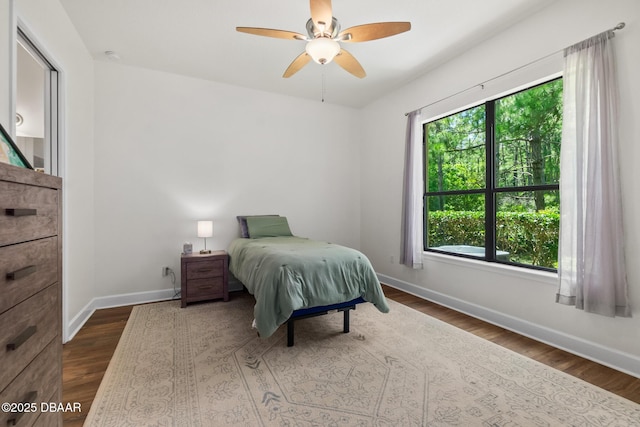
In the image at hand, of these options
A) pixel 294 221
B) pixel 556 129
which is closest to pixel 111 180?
pixel 294 221

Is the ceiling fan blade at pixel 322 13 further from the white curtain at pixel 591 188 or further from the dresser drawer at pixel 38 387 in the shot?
the dresser drawer at pixel 38 387

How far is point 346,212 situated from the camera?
16.6 feet

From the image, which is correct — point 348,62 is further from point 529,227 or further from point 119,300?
point 119,300

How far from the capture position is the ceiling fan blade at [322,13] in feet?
6.35

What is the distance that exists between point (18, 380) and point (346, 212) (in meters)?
4.43

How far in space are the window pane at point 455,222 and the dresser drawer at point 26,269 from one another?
3535 millimetres

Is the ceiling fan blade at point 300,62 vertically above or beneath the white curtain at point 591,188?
above

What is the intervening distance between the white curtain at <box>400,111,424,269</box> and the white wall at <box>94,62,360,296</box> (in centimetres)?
145

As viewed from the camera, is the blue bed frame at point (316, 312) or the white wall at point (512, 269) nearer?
the white wall at point (512, 269)

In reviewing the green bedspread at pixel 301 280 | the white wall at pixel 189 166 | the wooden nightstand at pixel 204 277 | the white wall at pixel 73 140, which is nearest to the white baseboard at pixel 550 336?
the green bedspread at pixel 301 280

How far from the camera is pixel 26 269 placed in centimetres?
89

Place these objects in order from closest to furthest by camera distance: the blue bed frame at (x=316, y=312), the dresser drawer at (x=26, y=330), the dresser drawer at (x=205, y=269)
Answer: the dresser drawer at (x=26, y=330) < the blue bed frame at (x=316, y=312) < the dresser drawer at (x=205, y=269)

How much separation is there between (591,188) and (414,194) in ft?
5.84

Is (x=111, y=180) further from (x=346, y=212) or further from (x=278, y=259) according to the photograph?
(x=346, y=212)
